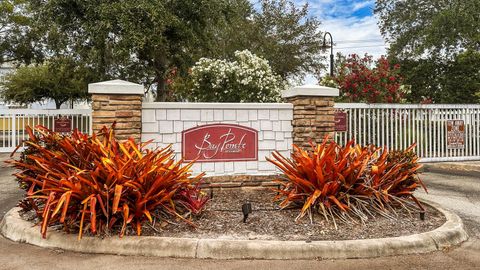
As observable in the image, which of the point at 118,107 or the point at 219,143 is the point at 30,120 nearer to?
the point at 118,107

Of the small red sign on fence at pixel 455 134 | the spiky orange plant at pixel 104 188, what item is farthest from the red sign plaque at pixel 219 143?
the small red sign on fence at pixel 455 134

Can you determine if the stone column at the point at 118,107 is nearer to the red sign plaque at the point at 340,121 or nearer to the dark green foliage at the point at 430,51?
the red sign plaque at the point at 340,121

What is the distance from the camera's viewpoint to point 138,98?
23.1 ft

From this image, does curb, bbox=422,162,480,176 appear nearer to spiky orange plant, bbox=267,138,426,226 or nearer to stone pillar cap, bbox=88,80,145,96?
spiky orange plant, bbox=267,138,426,226

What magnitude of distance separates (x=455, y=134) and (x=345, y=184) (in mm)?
9611

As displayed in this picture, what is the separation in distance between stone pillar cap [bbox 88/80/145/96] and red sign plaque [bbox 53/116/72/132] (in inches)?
419

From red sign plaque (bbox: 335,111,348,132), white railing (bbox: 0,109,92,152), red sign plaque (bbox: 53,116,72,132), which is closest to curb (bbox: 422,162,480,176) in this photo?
red sign plaque (bbox: 335,111,348,132)

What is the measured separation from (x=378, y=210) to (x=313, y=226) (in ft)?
3.55

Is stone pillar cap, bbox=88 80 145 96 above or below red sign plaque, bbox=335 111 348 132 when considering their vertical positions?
above

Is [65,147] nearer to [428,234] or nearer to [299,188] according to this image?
[299,188]

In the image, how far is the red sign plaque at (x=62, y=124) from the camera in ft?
54.0

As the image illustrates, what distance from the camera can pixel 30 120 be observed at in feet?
56.9

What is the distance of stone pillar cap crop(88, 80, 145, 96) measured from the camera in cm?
674

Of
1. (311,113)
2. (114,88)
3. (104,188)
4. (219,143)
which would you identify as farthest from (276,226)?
(114,88)
